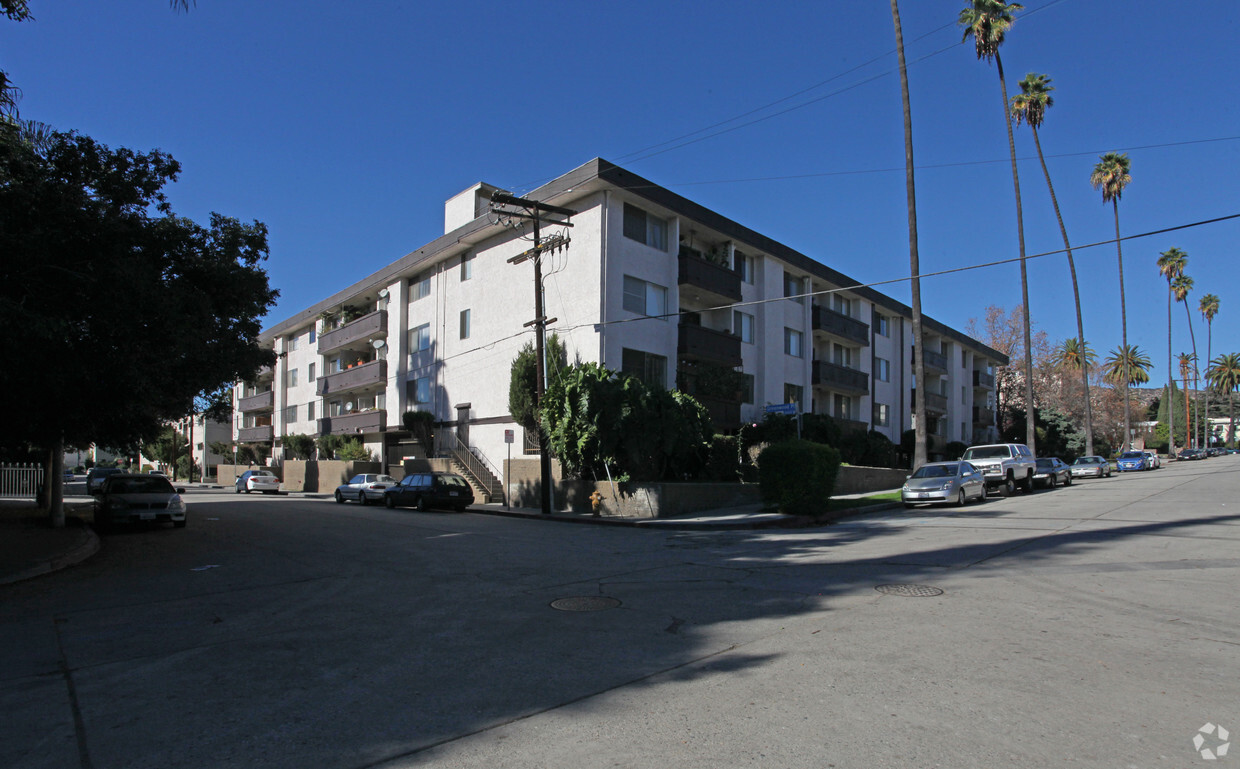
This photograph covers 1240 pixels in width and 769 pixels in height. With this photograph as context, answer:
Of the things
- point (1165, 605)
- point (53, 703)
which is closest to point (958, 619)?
point (1165, 605)

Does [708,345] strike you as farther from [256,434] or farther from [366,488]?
[256,434]

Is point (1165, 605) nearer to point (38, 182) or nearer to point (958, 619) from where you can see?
point (958, 619)

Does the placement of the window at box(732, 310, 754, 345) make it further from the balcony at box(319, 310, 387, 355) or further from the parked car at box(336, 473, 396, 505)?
the balcony at box(319, 310, 387, 355)

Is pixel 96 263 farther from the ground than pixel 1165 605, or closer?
farther from the ground

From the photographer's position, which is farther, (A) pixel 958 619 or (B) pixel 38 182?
(B) pixel 38 182

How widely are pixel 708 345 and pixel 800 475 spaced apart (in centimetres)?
993

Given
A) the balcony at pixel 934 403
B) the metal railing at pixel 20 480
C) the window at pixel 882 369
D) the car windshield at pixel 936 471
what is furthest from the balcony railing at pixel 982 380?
the metal railing at pixel 20 480

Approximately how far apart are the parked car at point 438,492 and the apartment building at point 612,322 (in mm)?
2418

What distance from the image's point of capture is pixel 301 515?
23.6 metres

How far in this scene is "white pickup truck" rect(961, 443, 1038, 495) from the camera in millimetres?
27500

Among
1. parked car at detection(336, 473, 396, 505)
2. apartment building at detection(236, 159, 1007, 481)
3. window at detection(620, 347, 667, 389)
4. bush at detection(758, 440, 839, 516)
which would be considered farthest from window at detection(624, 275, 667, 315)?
parked car at detection(336, 473, 396, 505)

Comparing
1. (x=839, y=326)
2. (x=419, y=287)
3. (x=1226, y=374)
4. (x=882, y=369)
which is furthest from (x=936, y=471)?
(x=1226, y=374)

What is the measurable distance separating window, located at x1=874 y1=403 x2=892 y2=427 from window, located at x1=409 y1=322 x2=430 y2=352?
25.2 m

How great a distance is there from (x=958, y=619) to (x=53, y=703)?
7.80 meters
